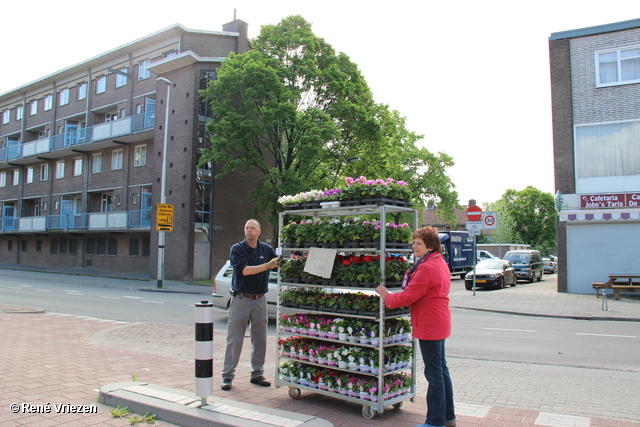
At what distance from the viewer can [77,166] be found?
38406 millimetres

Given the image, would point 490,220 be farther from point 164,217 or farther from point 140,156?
point 140,156

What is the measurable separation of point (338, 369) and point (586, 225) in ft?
61.7

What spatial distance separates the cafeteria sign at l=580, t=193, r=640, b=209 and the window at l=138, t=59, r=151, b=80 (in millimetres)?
27705

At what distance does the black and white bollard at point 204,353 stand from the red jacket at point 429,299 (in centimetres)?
183

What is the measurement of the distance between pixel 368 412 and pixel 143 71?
112 feet

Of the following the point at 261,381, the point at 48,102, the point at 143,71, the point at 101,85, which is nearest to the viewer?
the point at 261,381

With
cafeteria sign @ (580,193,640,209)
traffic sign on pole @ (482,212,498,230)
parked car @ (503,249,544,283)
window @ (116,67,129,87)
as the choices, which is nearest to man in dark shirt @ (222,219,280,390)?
traffic sign on pole @ (482,212,498,230)

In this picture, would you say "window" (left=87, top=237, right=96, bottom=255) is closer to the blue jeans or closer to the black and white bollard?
the black and white bollard

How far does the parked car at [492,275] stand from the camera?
80.3 feet

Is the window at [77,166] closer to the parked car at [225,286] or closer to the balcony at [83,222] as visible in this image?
the balcony at [83,222]

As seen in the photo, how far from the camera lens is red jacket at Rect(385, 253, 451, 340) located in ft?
14.1

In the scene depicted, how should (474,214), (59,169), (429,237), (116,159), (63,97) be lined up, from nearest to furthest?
1. (429,237)
2. (474,214)
3. (116,159)
4. (59,169)
5. (63,97)

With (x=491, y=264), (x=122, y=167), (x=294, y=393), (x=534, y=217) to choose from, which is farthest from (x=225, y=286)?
(x=534, y=217)

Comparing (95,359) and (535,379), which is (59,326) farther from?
(535,379)
